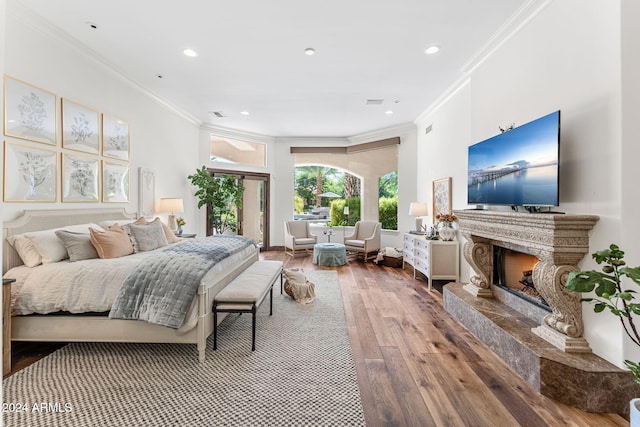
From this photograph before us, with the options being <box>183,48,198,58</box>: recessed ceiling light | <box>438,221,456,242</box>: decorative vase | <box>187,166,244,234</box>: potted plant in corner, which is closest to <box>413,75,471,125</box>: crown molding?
<box>438,221,456,242</box>: decorative vase

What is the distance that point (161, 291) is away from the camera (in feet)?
8.48

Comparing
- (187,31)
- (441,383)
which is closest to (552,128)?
(441,383)

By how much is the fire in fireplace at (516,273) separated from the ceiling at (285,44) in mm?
2263

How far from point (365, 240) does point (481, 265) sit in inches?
128

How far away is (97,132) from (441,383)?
448 centimetres

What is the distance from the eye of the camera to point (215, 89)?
16.0 ft

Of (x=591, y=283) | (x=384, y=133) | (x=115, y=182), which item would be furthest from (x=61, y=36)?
(x=384, y=133)

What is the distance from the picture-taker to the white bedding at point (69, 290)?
2.64 metres

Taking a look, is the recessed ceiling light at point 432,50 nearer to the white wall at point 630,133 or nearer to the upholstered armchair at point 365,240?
the white wall at point 630,133

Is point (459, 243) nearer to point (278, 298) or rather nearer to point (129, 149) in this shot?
point (278, 298)

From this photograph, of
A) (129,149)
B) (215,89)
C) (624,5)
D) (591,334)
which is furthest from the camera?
(215,89)

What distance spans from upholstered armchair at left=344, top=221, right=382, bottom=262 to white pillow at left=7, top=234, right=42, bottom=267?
508 centimetres

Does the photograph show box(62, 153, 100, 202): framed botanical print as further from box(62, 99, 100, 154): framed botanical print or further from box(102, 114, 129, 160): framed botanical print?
box(102, 114, 129, 160): framed botanical print

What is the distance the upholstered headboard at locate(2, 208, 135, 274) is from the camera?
2912 mm
